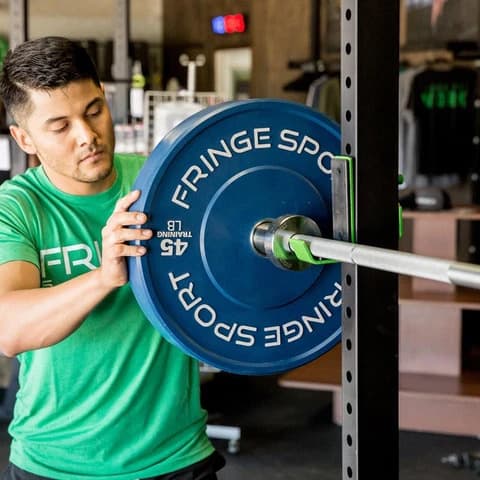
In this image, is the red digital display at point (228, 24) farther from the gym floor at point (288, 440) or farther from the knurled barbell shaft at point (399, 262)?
the knurled barbell shaft at point (399, 262)

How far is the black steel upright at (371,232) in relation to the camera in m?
1.26

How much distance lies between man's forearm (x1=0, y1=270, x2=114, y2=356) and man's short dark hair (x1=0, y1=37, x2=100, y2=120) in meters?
0.35

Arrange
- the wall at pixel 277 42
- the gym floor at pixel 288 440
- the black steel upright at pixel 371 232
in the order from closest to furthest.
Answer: the black steel upright at pixel 371 232, the gym floor at pixel 288 440, the wall at pixel 277 42

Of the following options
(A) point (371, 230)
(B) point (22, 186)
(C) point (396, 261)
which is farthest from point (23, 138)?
(C) point (396, 261)

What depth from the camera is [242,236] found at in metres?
1.49

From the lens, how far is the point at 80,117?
165 centimetres

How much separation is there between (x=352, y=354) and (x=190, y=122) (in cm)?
40

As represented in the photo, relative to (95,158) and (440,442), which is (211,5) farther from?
(95,158)

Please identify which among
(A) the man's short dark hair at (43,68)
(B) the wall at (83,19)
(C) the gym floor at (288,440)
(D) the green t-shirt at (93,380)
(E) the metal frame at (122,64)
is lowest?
(C) the gym floor at (288,440)

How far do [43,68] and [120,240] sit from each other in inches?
15.9

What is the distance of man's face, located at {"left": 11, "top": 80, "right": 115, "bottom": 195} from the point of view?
1640 millimetres

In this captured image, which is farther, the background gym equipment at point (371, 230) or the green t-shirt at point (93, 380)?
the green t-shirt at point (93, 380)

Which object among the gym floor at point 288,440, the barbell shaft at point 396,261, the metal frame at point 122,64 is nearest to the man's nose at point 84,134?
the barbell shaft at point 396,261

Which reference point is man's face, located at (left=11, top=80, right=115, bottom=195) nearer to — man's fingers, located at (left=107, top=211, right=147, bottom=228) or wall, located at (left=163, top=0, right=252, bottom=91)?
man's fingers, located at (left=107, top=211, right=147, bottom=228)
